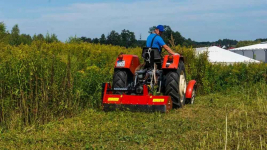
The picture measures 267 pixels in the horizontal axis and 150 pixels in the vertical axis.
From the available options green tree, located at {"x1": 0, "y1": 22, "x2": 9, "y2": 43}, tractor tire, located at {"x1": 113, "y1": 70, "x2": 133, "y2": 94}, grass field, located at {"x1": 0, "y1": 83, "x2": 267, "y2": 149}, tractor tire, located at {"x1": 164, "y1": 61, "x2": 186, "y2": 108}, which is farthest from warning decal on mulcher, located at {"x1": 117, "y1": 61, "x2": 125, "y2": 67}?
green tree, located at {"x1": 0, "y1": 22, "x2": 9, "y2": 43}

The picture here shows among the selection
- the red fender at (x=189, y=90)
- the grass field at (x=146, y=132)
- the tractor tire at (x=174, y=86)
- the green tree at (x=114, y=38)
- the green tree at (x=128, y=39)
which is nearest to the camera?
the grass field at (x=146, y=132)

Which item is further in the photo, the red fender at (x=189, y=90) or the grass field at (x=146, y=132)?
the red fender at (x=189, y=90)

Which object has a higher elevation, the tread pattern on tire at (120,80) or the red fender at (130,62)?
the red fender at (130,62)

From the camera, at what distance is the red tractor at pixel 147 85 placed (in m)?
7.74

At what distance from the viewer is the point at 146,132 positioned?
5.98 metres

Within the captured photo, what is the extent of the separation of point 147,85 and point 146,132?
2.50 m

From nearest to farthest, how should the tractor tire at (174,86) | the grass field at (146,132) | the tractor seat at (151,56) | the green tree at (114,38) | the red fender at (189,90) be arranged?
1. the grass field at (146,132)
2. the tractor tire at (174,86)
3. the tractor seat at (151,56)
4. the red fender at (189,90)
5. the green tree at (114,38)

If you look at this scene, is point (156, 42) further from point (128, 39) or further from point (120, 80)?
point (128, 39)

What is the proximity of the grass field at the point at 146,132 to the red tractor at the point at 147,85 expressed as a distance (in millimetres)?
233

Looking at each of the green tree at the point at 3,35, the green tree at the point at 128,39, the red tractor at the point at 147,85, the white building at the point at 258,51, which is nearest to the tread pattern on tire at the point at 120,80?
the red tractor at the point at 147,85

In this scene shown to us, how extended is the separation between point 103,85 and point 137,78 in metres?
0.88

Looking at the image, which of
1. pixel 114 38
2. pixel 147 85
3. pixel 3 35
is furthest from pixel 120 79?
pixel 114 38

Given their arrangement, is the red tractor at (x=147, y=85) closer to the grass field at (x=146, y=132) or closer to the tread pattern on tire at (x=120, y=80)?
the tread pattern on tire at (x=120, y=80)

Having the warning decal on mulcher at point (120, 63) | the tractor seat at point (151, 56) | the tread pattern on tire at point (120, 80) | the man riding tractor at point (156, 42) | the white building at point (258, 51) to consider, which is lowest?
the white building at point (258, 51)
